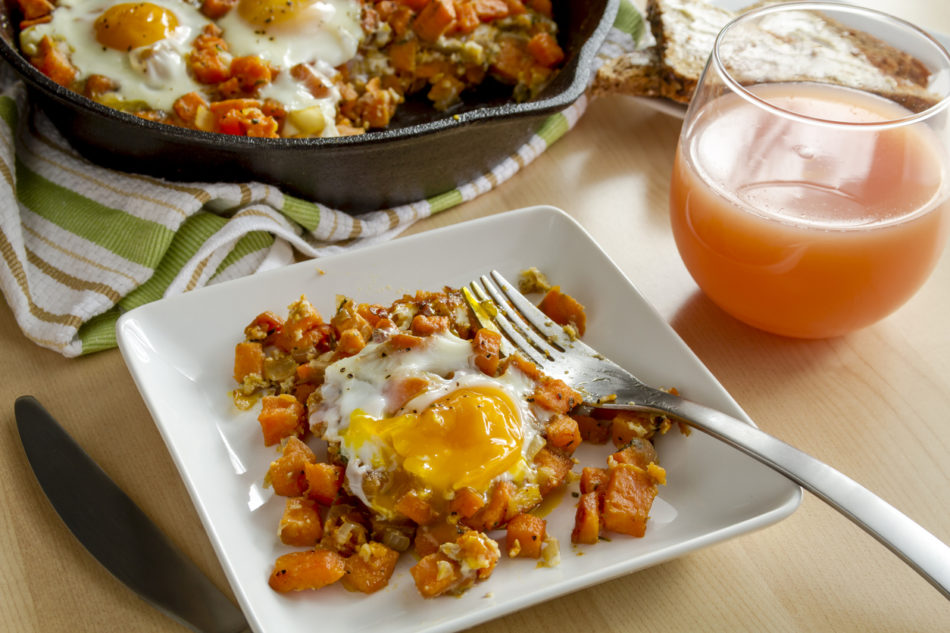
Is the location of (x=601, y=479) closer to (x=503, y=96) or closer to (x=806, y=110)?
(x=806, y=110)

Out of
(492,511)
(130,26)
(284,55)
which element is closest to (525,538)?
(492,511)

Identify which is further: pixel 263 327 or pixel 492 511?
pixel 263 327

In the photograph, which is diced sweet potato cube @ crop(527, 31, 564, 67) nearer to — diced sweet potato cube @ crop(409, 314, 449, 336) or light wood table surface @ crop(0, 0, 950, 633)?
light wood table surface @ crop(0, 0, 950, 633)

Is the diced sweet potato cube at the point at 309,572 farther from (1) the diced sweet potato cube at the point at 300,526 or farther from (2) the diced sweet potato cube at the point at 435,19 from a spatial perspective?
(2) the diced sweet potato cube at the point at 435,19

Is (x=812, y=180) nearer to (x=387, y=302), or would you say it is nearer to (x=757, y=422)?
(x=757, y=422)

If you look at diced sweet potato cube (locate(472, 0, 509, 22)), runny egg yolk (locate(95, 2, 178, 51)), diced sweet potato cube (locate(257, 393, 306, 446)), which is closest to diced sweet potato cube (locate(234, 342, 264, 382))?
diced sweet potato cube (locate(257, 393, 306, 446))

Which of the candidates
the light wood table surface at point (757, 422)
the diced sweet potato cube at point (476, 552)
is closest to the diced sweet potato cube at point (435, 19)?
the light wood table surface at point (757, 422)
